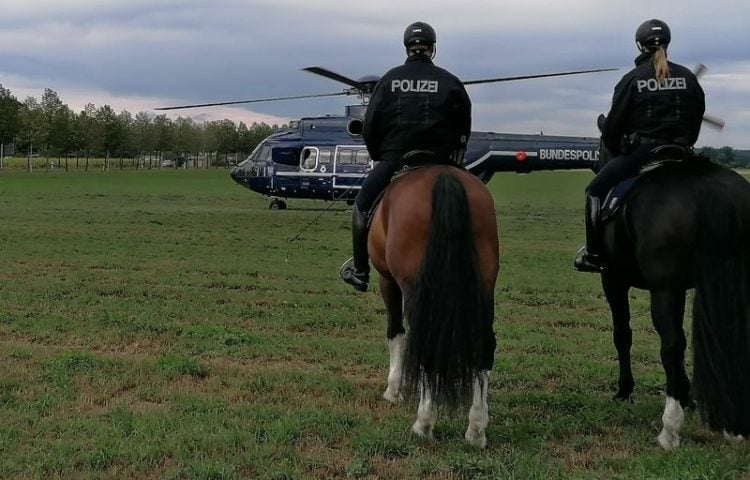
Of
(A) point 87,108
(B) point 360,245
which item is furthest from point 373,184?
(A) point 87,108

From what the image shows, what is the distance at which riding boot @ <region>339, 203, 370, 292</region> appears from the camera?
6266 millimetres

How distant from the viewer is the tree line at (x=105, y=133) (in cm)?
7369

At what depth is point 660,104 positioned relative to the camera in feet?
18.1

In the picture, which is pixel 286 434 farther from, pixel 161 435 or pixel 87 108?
pixel 87 108

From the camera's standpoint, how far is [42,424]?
536 centimetres

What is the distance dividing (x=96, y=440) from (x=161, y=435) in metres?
0.40

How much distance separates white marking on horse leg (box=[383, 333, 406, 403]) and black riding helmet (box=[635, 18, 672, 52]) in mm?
2867

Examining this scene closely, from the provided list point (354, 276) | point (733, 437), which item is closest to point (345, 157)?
point (354, 276)

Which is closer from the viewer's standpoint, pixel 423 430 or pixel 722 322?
pixel 722 322

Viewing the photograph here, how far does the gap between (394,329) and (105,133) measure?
83110mm

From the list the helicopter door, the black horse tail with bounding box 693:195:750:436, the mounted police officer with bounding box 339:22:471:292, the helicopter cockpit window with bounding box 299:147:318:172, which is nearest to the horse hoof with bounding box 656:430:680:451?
the black horse tail with bounding box 693:195:750:436

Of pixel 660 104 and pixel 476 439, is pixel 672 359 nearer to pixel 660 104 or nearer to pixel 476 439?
pixel 476 439

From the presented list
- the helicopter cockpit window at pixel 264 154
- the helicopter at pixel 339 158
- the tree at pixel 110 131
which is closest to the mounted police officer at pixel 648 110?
the helicopter at pixel 339 158

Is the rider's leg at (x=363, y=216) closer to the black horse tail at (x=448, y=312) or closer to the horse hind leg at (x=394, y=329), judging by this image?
the horse hind leg at (x=394, y=329)
